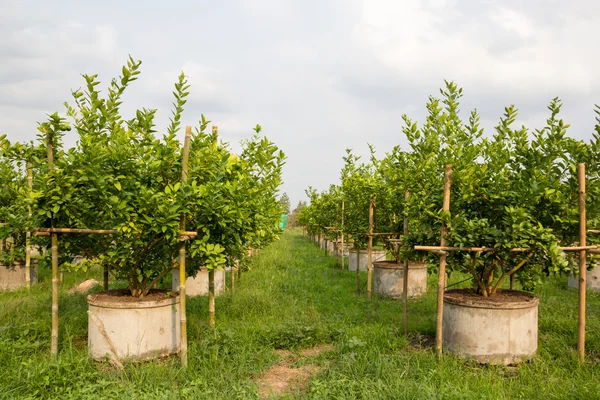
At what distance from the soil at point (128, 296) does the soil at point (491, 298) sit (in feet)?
12.2

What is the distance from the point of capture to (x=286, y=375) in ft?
17.8

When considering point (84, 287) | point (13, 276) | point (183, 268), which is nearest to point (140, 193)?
point (183, 268)

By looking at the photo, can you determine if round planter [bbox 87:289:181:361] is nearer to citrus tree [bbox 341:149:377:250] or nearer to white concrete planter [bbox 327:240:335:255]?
citrus tree [bbox 341:149:377:250]

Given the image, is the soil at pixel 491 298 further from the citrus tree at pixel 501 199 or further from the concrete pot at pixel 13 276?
the concrete pot at pixel 13 276

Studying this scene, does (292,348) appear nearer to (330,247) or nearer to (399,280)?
(399,280)

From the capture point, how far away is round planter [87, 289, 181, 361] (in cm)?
539

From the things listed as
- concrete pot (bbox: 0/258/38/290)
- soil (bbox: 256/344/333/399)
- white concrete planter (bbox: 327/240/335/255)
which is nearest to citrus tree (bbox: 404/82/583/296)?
soil (bbox: 256/344/333/399)

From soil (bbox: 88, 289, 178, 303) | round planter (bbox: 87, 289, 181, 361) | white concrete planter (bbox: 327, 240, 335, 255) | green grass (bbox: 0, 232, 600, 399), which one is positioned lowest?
white concrete planter (bbox: 327, 240, 335, 255)

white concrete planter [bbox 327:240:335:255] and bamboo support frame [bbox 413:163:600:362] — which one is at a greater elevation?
bamboo support frame [bbox 413:163:600:362]

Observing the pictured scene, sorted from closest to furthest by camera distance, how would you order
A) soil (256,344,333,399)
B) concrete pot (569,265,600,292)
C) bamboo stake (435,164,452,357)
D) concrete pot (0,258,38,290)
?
soil (256,344,333,399), bamboo stake (435,164,452,357), concrete pot (569,265,600,292), concrete pot (0,258,38,290)

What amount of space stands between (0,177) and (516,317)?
1142 cm

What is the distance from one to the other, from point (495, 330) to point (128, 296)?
4672 mm

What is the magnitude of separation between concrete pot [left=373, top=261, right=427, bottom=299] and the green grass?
49.2 inches

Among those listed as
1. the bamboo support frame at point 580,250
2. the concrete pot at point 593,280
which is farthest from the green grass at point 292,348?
the concrete pot at point 593,280
